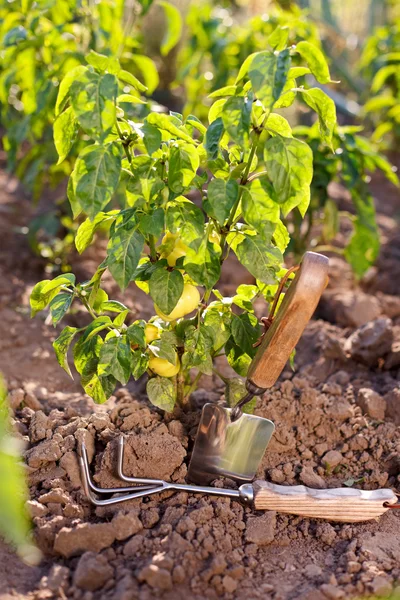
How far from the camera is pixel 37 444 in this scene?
2148 millimetres

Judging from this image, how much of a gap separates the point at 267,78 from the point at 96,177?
0.47 meters

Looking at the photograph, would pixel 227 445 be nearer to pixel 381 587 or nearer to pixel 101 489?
pixel 101 489

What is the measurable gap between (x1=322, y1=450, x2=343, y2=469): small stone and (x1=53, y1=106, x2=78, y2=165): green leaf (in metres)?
1.23

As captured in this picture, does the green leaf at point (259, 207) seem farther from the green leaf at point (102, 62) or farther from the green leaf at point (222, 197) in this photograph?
the green leaf at point (102, 62)

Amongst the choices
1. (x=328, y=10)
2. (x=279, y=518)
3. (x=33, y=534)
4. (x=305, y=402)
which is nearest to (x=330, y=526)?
(x=279, y=518)

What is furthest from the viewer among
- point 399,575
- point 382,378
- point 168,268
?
point 382,378

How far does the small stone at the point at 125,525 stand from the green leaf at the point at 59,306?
21.8 inches

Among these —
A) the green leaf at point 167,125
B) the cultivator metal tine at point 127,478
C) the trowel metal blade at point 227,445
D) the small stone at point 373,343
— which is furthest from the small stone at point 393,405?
the green leaf at point 167,125

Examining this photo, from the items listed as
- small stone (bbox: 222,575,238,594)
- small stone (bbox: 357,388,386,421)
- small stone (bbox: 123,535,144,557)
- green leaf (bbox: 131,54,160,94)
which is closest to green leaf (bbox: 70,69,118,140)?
small stone (bbox: 123,535,144,557)

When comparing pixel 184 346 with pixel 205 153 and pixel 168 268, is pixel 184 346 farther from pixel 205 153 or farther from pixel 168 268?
pixel 205 153

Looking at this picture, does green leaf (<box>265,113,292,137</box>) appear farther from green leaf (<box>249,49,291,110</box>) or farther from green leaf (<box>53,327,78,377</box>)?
green leaf (<box>53,327,78,377</box>)

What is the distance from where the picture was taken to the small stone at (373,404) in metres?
2.43

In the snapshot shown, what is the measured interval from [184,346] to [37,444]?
0.56 meters

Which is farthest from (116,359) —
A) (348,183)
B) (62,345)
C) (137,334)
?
(348,183)
